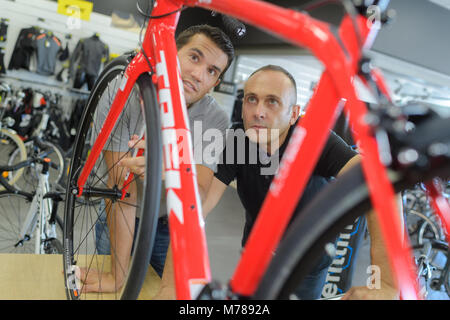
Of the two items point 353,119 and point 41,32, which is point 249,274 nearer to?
point 353,119

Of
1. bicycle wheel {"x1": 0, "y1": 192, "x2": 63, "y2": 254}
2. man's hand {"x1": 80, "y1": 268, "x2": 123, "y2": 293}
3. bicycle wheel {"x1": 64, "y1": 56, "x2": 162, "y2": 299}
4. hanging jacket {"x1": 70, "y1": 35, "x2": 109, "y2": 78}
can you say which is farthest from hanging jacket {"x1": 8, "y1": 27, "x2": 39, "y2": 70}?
man's hand {"x1": 80, "y1": 268, "x2": 123, "y2": 293}

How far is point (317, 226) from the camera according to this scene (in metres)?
0.38

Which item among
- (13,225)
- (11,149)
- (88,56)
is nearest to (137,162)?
(13,225)

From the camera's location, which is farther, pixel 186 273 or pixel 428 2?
pixel 428 2

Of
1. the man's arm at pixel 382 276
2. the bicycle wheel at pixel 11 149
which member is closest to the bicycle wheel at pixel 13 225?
the bicycle wheel at pixel 11 149

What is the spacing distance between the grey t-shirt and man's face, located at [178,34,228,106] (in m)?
0.08

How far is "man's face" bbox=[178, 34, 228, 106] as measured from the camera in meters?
0.96

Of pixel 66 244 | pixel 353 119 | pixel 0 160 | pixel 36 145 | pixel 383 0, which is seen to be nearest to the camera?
pixel 353 119

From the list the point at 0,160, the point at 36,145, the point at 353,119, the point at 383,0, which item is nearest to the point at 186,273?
the point at 353,119

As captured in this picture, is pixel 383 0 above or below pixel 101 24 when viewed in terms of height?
below

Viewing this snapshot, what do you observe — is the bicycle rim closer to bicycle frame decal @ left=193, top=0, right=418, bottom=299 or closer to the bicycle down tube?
bicycle frame decal @ left=193, top=0, right=418, bottom=299

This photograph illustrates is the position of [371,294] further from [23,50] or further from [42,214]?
[23,50]

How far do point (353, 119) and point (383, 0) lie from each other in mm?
227

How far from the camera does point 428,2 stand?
11.9ft
